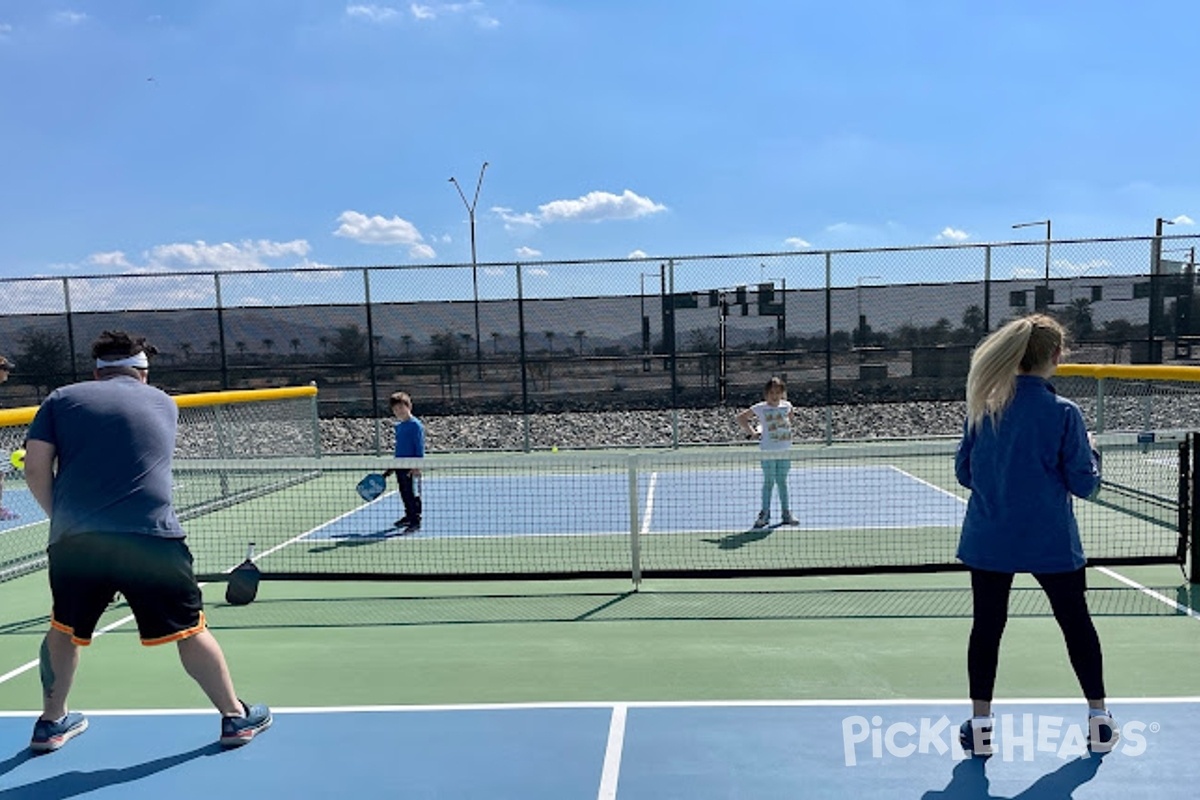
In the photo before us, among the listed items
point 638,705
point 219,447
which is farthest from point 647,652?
point 219,447

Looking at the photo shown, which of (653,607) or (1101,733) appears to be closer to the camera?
(1101,733)

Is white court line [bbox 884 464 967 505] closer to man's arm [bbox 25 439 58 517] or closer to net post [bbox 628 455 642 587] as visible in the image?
net post [bbox 628 455 642 587]

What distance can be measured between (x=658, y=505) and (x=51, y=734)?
7643 millimetres

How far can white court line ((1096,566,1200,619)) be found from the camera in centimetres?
581

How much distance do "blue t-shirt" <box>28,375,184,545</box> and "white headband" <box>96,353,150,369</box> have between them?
117 mm

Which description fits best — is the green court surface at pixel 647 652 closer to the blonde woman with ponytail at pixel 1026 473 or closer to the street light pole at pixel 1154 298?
the blonde woman with ponytail at pixel 1026 473

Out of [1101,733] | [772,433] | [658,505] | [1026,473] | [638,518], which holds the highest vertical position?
[1026,473]

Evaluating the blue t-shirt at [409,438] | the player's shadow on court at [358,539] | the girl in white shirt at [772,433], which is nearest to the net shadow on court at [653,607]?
the player's shadow on court at [358,539]

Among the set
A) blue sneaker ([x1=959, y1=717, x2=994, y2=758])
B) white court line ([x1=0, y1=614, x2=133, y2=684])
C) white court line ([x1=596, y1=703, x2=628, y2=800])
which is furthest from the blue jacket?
white court line ([x1=0, y1=614, x2=133, y2=684])

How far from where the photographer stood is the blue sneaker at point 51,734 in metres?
4.17

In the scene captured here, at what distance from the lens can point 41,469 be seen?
372cm

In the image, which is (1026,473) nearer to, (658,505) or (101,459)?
(101,459)

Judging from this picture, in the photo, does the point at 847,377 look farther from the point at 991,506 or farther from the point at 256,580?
the point at 991,506

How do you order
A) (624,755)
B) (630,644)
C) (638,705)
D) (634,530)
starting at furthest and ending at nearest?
1. (634,530)
2. (630,644)
3. (638,705)
4. (624,755)
